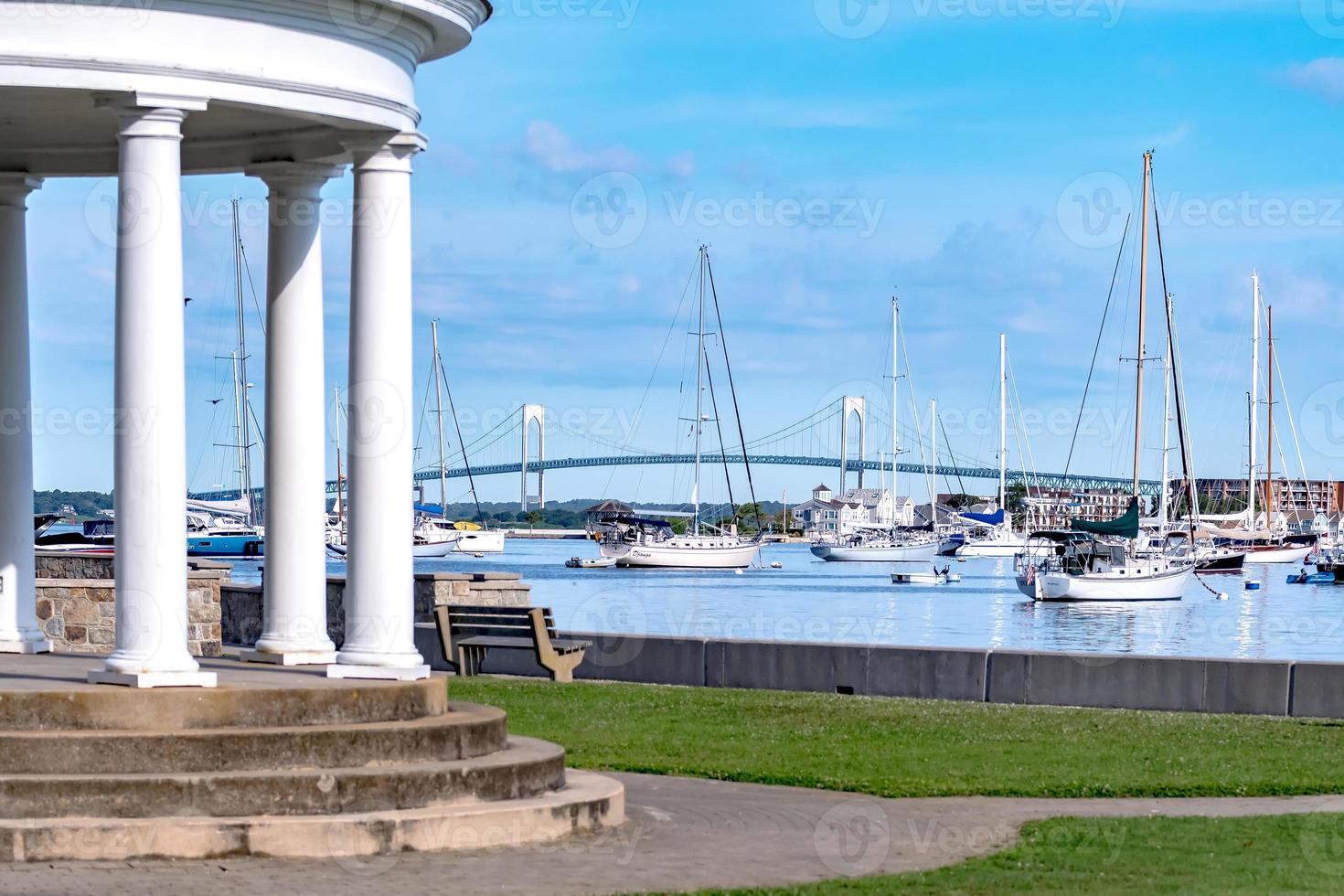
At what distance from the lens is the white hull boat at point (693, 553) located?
126812 mm

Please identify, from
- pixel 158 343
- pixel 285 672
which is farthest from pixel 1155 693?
pixel 158 343

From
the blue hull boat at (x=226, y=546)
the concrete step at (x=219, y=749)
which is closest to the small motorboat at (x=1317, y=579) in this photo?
the blue hull boat at (x=226, y=546)

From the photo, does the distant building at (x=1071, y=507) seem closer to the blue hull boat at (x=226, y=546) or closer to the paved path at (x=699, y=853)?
the blue hull boat at (x=226, y=546)

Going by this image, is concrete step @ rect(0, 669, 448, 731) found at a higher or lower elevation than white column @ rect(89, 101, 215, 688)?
lower

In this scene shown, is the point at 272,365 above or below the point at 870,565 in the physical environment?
above

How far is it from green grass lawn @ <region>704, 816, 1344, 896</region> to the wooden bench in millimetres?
11005

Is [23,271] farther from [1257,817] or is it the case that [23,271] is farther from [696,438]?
[696,438]

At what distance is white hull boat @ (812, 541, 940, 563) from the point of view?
470ft

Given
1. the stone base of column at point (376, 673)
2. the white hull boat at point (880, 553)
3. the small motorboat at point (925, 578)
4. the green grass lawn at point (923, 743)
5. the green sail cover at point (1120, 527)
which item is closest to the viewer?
the stone base of column at point (376, 673)

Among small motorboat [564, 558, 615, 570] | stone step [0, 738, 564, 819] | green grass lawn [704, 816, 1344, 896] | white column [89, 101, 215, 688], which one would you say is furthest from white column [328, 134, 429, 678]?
small motorboat [564, 558, 615, 570]

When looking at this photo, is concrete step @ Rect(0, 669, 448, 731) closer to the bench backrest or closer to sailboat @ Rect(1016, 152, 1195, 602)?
the bench backrest

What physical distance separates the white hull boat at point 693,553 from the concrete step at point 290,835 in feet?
373

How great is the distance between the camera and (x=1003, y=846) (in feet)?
40.9

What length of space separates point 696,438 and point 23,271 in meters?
89.1
